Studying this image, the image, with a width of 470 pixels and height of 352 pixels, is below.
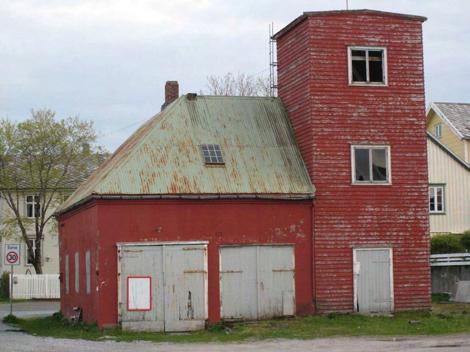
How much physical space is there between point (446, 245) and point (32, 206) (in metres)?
26.8

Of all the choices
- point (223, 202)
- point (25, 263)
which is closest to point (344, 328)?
point (223, 202)

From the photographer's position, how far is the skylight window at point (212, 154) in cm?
2817

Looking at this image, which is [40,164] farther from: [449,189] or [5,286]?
[449,189]

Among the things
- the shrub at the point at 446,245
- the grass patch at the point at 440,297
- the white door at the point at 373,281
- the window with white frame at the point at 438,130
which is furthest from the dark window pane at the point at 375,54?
the window with white frame at the point at 438,130

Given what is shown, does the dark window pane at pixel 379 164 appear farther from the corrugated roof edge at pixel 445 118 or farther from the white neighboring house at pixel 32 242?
the white neighboring house at pixel 32 242

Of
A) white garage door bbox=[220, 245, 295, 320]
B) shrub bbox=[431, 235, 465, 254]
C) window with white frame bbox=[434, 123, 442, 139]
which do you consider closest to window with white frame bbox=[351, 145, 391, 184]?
white garage door bbox=[220, 245, 295, 320]

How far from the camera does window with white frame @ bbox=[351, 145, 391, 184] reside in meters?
28.4

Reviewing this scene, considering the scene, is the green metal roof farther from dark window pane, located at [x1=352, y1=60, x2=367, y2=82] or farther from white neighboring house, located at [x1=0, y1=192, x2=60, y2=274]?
white neighboring house, located at [x1=0, y1=192, x2=60, y2=274]

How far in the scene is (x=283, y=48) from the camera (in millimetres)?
30703

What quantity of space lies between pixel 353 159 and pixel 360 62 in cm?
320

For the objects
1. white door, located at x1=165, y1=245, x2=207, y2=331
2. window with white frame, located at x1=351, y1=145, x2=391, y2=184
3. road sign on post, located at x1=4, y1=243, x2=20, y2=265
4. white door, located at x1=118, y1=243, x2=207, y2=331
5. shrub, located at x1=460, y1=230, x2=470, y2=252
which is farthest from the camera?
shrub, located at x1=460, y1=230, x2=470, y2=252

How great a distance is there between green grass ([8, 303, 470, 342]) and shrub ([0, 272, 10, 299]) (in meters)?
26.0

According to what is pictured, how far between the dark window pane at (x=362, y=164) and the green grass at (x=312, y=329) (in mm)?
4330

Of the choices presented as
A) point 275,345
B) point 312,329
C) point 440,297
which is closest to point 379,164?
point 312,329
